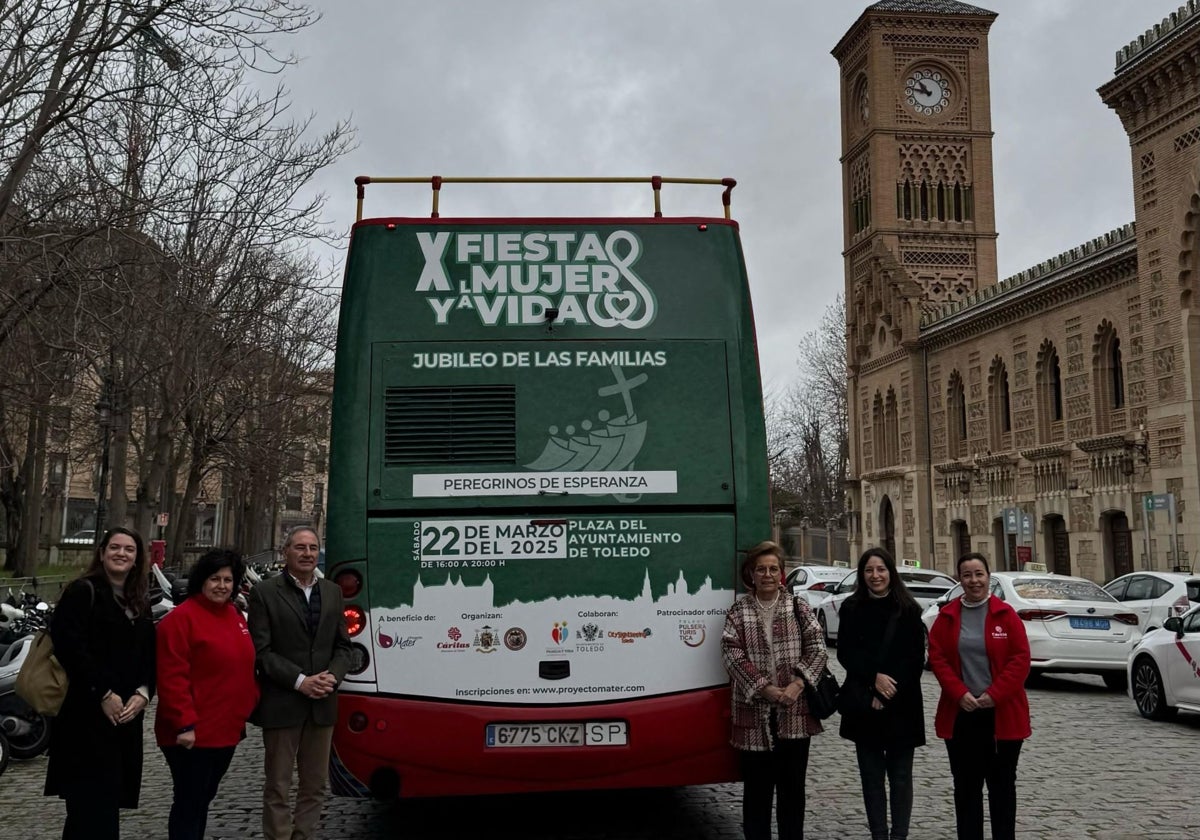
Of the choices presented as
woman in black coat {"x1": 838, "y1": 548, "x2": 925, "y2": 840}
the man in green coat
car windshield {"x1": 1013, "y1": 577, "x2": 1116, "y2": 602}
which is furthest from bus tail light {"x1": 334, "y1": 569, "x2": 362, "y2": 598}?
car windshield {"x1": 1013, "y1": 577, "x2": 1116, "y2": 602}

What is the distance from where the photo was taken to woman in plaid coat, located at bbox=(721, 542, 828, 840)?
614 centimetres

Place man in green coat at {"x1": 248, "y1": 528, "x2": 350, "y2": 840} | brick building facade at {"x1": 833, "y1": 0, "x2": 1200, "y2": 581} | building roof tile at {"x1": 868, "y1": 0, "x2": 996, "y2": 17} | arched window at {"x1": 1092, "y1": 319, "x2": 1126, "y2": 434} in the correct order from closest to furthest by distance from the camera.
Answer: man in green coat at {"x1": 248, "y1": 528, "x2": 350, "y2": 840}
brick building facade at {"x1": 833, "y1": 0, "x2": 1200, "y2": 581}
arched window at {"x1": 1092, "y1": 319, "x2": 1126, "y2": 434}
building roof tile at {"x1": 868, "y1": 0, "x2": 996, "y2": 17}

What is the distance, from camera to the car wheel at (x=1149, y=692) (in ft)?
41.4

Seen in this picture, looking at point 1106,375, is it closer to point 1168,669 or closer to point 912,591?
point 912,591

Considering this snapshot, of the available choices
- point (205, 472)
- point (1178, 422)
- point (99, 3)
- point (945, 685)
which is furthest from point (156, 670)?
point (205, 472)

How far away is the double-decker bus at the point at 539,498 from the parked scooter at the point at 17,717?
5.34 meters

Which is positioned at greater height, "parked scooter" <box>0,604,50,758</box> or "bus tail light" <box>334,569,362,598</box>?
"bus tail light" <box>334,569,362,598</box>

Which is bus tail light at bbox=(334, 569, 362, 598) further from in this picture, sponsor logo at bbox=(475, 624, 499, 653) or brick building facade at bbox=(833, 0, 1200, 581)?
brick building facade at bbox=(833, 0, 1200, 581)

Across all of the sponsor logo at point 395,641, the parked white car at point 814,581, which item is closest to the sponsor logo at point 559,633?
→ the sponsor logo at point 395,641

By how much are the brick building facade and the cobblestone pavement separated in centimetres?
1773

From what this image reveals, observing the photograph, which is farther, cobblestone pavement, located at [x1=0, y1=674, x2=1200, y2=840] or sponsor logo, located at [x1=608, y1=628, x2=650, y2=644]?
cobblestone pavement, located at [x1=0, y1=674, x2=1200, y2=840]

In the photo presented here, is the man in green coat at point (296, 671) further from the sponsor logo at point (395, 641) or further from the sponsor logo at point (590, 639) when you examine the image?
the sponsor logo at point (590, 639)

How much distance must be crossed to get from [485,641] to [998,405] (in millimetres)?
42687

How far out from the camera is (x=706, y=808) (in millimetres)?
8281
